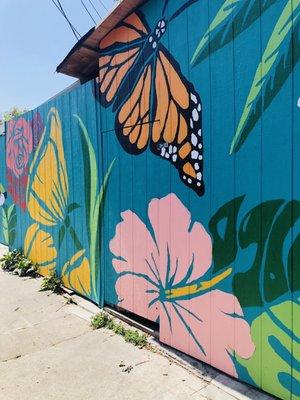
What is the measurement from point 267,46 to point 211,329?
6.56 ft

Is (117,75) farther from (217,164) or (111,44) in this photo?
(217,164)

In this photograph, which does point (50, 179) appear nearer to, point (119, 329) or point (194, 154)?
point (119, 329)

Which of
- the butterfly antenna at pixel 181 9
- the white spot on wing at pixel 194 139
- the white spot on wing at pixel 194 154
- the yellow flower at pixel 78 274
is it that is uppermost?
the butterfly antenna at pixel 181 9

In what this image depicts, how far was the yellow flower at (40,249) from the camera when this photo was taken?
518 cm

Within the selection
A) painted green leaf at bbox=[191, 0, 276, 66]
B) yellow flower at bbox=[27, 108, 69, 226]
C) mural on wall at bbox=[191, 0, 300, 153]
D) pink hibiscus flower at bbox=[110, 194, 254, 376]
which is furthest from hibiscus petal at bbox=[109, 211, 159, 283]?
painted green leaf at bbox=[191, 0, 276, 66]

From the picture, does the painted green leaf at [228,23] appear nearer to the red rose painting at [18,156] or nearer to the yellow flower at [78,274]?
the yellow flower at [78,274]

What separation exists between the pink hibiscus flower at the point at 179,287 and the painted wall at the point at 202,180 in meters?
0.01

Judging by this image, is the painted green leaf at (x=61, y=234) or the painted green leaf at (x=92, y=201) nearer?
the painted green leaf at (x=92, y=201)

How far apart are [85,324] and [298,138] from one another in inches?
110

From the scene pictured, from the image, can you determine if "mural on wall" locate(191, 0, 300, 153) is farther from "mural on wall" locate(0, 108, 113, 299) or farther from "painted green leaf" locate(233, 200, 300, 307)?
"mural on wall" locate(0, 108, 113, 299)

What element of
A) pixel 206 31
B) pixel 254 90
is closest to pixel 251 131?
pixel 254 90

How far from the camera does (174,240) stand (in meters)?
2.98

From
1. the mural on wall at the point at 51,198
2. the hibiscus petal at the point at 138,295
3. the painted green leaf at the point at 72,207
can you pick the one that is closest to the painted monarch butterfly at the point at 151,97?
the mural on wall at the point at 51,198

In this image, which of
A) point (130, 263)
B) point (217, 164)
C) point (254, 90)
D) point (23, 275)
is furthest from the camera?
point (23, 275)
